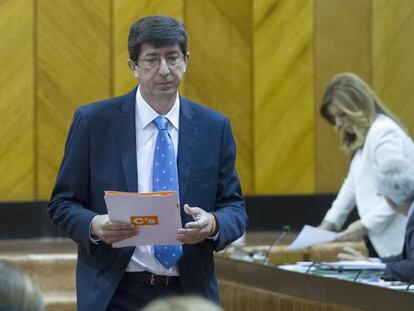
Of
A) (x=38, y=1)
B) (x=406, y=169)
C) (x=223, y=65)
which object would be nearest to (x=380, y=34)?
(x=223, y=65)

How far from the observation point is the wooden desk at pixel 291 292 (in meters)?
4.46

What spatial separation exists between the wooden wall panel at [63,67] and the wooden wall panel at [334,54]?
172cm

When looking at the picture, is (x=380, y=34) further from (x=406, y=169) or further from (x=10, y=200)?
(x=406, y=169)

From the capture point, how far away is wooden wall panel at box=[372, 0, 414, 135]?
9445 millimetres

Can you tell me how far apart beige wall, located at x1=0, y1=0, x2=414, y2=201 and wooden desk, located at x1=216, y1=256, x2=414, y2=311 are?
9.72 ft

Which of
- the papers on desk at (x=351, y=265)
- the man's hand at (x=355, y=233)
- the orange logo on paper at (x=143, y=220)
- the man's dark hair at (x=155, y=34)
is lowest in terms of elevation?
the papers on desk at (x=351, y=265)

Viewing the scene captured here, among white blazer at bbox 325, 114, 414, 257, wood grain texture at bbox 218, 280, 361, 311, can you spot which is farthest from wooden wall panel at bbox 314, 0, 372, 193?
wood grain texture at bbox 218, 280, 361, 311

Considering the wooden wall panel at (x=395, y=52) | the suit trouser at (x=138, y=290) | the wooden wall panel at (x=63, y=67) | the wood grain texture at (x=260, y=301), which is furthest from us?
the wooden wall panel at (x=395, y=52)

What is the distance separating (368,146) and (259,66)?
2998 mm

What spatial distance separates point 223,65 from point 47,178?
1.67 metres

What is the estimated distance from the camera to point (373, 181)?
652 cm

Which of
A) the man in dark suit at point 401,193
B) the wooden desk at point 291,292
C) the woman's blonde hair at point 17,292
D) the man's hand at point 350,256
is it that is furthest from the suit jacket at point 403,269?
the woman's blonde hair at point 17,292

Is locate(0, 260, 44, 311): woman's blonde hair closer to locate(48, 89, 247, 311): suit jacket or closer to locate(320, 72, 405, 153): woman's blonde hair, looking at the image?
locate(48, 89, 247, 311): suit jacket

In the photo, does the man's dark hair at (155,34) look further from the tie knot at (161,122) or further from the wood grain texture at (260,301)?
the wood grain texture at (260,301)
